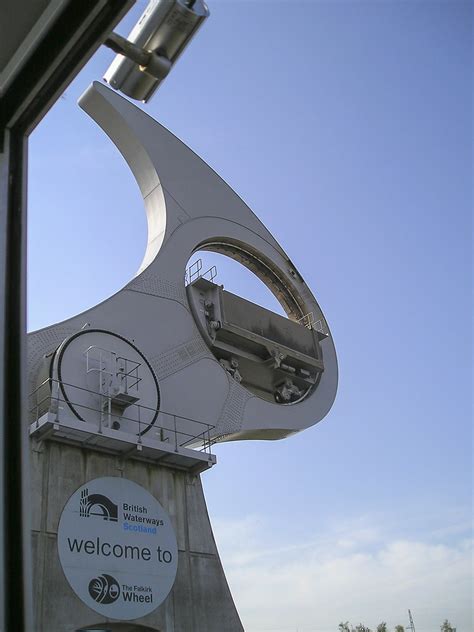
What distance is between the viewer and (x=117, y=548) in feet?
39.4

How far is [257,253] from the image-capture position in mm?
20219

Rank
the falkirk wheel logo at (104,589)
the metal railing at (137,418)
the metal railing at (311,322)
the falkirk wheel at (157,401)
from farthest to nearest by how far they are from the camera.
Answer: the metal railing at (311,322)
the metal railing at (137,418)
the falkirk wheel at (157,401)
the falkirk wheel logo at (104,589)

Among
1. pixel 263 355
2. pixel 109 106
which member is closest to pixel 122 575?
pixel 263 355

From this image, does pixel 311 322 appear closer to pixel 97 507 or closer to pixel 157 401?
pixel 157 401

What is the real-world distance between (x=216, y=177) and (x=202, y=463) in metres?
9.83

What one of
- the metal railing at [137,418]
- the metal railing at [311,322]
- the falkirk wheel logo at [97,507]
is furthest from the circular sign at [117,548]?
the metal railing at [311,322]

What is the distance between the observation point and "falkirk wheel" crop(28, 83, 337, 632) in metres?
11.7

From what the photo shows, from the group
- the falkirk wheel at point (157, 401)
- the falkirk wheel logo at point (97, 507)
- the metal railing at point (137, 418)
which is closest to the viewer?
the falkirk wheel at point (157, 401)

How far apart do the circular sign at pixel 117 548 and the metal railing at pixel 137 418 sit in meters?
1.16

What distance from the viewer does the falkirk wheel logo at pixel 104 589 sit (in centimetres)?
1140

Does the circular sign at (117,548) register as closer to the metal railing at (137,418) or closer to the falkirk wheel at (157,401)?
the falkirk wheel at (157,401)

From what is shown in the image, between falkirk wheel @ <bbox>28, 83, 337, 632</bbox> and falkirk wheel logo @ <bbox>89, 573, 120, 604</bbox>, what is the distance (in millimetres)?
24

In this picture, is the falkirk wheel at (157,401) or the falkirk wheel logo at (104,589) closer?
the falkirk wheel logo at (104,589)

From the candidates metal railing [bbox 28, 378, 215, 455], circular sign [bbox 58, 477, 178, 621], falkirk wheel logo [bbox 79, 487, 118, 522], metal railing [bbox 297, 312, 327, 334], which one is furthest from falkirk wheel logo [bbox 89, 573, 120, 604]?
metal railing [bbox 297, 312, 327, 334]
